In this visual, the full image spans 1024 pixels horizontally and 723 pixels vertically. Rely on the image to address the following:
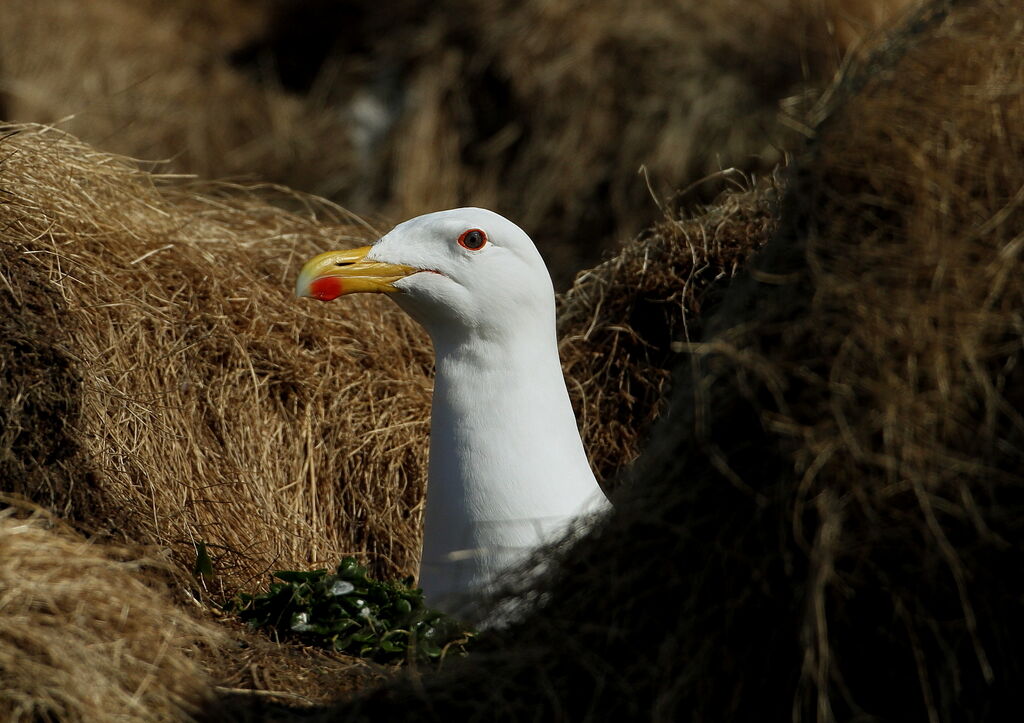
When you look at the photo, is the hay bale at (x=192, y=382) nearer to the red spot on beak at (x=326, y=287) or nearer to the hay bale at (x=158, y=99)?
the red spot on beak at (x=326, y=287)

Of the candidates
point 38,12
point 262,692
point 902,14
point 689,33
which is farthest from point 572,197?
point 262,692

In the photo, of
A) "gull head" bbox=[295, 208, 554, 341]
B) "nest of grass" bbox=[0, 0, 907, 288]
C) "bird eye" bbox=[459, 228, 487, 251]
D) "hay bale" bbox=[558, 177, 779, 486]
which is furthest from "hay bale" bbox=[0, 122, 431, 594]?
"nest of grass" bbox=[0, 0, 907, 288]

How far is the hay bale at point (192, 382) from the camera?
10.9 ft

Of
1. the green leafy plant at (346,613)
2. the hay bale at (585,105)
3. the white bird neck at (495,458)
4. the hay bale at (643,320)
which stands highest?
the hay bale at (585,105)

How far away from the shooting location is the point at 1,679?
250cm

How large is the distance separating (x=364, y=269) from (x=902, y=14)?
4.86 feet

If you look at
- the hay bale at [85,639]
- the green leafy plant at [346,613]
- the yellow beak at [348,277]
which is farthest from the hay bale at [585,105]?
the hay bale at [85,639]

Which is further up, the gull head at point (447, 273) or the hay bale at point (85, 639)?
the gull head at point (447, 273)

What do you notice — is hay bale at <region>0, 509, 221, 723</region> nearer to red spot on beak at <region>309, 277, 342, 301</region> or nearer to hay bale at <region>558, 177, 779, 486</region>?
red spot on beak at <region>309, 277, 342, 301</region>

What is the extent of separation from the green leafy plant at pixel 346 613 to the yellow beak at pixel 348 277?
0.72 meters

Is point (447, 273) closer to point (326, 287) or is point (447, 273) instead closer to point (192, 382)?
point (326, 287)

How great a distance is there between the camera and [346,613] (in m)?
3.20

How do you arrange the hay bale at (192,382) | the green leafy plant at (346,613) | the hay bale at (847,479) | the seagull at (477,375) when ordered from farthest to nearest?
the seagull at (477,375) < the hay bale at (192,382) < the green leafy plant at (346,613) < the hay bale at (847,479)

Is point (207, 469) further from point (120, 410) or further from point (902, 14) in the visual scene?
point (902, 14)
